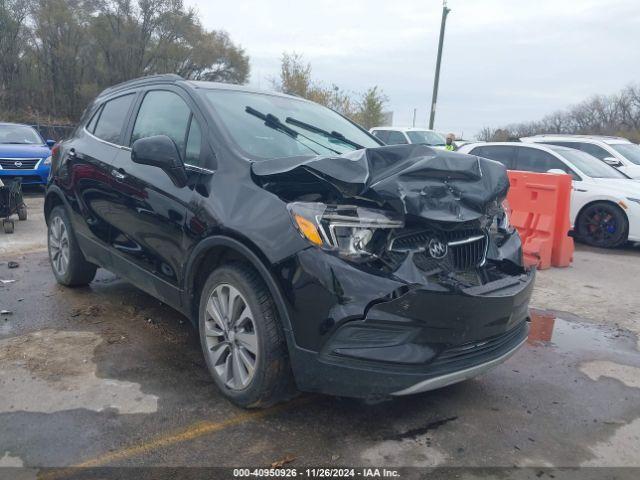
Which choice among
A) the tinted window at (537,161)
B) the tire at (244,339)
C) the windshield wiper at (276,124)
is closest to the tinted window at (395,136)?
the tinted window at (537,161)

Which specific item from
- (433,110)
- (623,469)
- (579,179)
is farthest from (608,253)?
(433,110)

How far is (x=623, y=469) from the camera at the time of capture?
2867 millimetres

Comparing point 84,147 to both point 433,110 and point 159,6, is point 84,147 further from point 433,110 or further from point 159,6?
point 159,6

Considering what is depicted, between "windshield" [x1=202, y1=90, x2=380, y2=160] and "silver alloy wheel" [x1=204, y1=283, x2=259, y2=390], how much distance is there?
885 mm

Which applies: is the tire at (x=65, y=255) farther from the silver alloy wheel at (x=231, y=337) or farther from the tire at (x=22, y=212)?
the tire at (x=22, y=212)

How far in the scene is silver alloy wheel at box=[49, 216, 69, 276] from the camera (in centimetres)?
549

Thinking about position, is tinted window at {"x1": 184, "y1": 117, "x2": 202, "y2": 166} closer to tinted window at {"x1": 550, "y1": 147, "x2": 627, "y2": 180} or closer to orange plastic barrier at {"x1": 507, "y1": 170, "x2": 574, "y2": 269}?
orange plastic barrier at {"x1": 507, "y1": 170, "x2": 574, "y2": 269}

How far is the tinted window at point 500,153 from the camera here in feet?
33.4

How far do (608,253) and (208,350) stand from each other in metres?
7.41

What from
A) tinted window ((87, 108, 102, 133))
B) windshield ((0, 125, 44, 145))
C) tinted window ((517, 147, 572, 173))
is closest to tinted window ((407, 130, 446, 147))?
tinted window ((517, 147, 572, 173))

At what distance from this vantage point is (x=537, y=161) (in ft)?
32.2

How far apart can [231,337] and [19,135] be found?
1222cm

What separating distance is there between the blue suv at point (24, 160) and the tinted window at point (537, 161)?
9133 millimetres

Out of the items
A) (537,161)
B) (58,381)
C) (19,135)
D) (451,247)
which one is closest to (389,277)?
(451,247)
